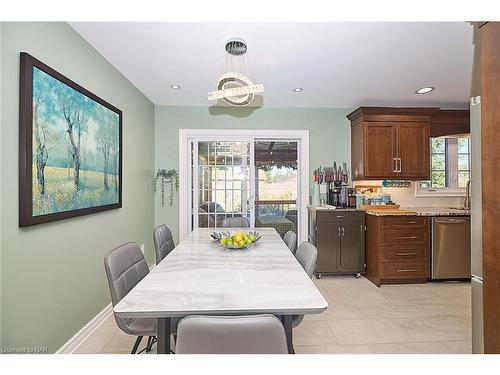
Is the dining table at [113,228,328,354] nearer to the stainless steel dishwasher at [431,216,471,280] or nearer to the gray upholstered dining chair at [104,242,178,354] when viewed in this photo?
the gray upholstered dining chair at [104,242,178,354]

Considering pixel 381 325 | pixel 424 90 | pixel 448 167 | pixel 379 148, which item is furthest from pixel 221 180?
pixel 448 167

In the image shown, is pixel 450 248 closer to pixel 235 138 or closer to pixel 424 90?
pixel 424 90

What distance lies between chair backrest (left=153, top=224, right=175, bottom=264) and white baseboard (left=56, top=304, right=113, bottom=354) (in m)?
0.77

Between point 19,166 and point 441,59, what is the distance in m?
3.40

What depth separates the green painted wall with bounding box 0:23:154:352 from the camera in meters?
1.51

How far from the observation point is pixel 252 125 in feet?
13.7

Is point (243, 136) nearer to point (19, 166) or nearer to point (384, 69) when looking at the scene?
point (384, 69)

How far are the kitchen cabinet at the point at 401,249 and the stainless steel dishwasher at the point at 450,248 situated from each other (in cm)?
9

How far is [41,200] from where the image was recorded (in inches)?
68.1

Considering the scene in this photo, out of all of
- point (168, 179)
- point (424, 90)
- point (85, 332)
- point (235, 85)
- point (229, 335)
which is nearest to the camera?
point (229, 335)

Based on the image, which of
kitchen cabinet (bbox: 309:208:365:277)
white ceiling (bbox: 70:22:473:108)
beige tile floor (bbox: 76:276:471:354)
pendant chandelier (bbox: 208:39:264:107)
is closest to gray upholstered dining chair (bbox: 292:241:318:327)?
beige tile floor (bbox: 76:276:471:354)

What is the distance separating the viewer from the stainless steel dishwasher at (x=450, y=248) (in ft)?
11.6

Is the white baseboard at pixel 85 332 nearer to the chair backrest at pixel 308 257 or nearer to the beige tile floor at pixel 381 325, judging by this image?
the beige tile floor at pixel 381 325

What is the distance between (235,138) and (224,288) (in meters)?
3.16
